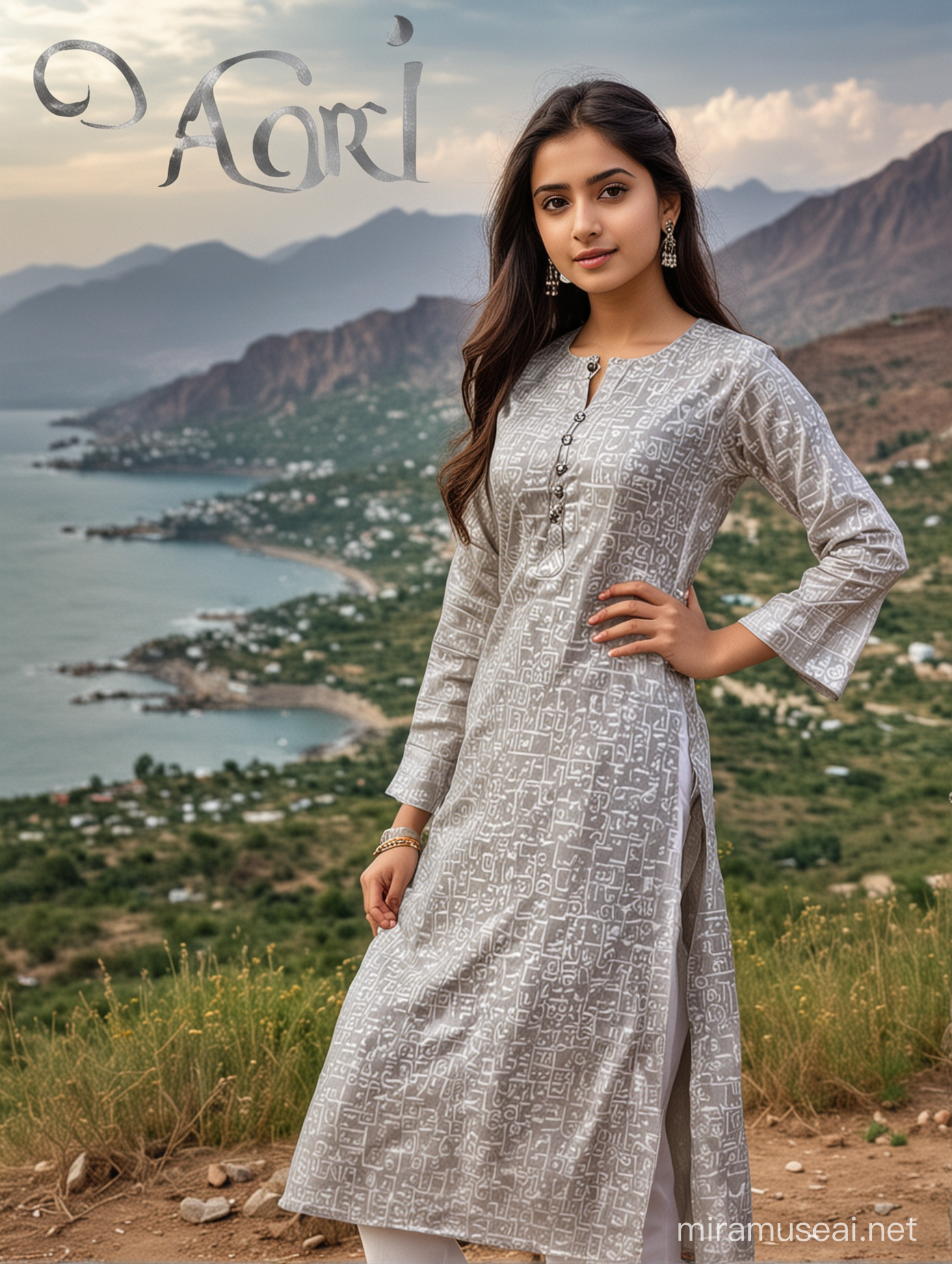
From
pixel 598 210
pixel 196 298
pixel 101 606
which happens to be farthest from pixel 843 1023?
pixel 196 298

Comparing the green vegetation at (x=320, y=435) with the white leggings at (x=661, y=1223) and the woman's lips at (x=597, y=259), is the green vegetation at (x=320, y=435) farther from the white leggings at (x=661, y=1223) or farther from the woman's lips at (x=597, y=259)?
the white leggings at (x=661, y=1223)

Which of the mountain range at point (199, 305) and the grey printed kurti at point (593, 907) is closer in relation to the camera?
the grey printed kurti at point (593, 907)

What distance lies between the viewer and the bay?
40.2 ft

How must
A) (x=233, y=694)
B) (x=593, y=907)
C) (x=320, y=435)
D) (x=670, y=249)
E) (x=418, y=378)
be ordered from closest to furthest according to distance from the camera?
(x=593, y=907) → (x=670, y=249) → (x=233, y=694) → (x=320, y=435) → (x=418, y=378)

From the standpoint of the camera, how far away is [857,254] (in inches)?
664

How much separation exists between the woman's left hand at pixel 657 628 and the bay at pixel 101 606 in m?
11.1

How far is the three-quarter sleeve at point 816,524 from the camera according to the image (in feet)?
3.79

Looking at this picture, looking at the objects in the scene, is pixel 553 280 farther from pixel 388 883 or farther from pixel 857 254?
pixel 857 254

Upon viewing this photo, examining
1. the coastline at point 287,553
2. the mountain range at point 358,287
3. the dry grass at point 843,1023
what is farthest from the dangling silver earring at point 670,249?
the coastline at point 287,553

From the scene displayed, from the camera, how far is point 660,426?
1166mm

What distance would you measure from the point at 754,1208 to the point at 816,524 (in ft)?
4.22

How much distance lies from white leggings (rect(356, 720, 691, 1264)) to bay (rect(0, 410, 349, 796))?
11.0 metres

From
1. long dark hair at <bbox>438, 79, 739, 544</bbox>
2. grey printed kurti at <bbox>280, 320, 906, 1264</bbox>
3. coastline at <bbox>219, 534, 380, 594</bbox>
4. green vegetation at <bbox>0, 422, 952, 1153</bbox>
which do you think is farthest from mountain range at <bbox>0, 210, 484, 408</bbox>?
grey printed kurti at <bbox>280, 320, 906, 1264</bbox>

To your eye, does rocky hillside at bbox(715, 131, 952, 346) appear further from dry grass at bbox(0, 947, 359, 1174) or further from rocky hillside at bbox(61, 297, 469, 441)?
dry grass at bbox(0, 947, 359, 1174)
